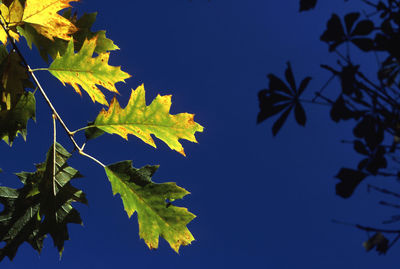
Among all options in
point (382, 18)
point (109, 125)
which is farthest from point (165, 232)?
point (382, 18)

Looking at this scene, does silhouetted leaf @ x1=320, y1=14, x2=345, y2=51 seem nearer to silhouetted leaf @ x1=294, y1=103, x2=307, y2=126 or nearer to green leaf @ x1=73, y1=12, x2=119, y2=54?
silhouetted leaf @ x1=294, y1=103, x2=307, y2=126

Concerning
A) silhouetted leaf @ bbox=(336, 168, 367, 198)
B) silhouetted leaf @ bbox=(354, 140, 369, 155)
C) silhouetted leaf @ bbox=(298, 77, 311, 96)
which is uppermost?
silhouetted leaf @ bbox=(298, 77, 311, 96)

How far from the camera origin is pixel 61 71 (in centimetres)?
183

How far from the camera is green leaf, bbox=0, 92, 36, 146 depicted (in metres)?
1.86

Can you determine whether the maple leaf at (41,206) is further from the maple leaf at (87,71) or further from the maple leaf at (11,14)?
the maple leaf at (11,14)

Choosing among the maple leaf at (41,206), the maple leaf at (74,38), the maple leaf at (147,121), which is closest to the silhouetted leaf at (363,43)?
the maple leaf at (147,121)

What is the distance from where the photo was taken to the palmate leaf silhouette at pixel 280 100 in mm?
1811

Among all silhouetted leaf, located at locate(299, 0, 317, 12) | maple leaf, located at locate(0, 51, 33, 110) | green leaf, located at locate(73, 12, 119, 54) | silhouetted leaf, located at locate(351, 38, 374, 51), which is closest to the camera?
silhouetted leaf, located at locate(299, 0, 317, 12)

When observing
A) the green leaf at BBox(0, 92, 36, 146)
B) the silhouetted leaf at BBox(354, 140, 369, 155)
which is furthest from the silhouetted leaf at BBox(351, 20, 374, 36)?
the green leaf at BBox(0, 92, 36, 146)

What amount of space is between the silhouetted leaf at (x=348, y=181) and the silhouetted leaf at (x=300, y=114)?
29cm

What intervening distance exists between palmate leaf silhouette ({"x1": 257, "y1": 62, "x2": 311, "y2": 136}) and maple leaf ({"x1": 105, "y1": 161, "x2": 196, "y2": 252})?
A: 609 millimetres

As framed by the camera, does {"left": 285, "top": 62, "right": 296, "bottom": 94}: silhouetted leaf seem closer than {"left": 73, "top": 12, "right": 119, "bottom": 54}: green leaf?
Yes

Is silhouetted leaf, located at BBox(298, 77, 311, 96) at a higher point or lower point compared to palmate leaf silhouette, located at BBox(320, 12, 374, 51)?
lower

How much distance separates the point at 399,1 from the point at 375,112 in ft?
1.68
